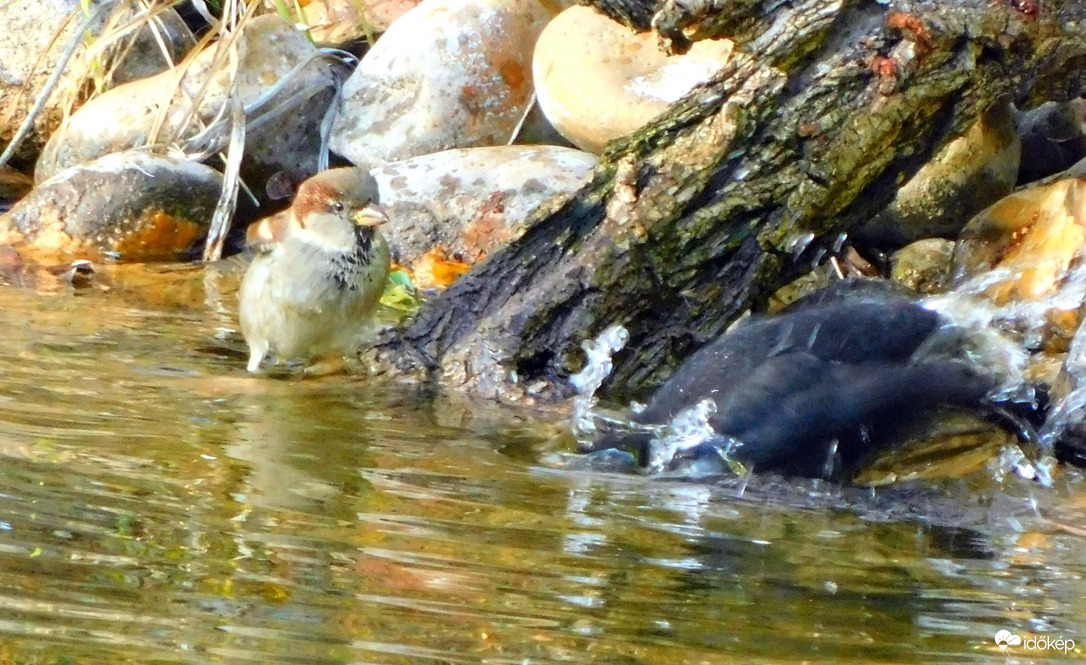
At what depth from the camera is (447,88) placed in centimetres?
618

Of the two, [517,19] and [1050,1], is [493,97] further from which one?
[1050,1]

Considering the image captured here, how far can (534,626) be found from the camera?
1.87 meters

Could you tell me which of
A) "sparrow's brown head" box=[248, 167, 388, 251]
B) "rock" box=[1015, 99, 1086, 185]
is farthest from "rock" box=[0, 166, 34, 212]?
"rock" box=[1015, 99, 1086, 185]

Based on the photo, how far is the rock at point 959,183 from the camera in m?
5.17

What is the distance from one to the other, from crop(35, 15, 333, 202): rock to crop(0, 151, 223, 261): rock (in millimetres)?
362

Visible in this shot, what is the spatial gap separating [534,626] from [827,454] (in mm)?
1391

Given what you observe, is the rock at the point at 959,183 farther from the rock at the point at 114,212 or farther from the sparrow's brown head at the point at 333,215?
the rock at the point at 114,212

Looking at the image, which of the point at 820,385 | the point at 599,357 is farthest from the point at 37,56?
the point at 820,385

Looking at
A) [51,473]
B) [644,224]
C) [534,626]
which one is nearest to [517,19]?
[644,224]

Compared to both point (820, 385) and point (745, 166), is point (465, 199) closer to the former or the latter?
point (745, 166)

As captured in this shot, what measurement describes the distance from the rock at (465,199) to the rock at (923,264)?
1334 mm

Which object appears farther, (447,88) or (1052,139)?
(447,88)

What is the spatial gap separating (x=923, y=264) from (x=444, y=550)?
335cm

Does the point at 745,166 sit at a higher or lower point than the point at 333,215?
higher
